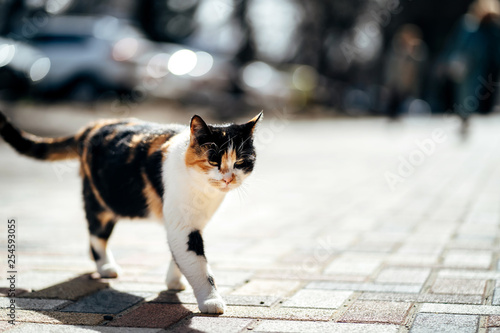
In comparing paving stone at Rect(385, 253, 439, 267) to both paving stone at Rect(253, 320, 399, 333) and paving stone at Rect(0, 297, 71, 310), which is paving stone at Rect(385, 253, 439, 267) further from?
paving stone at Rect(0, 297, 71, 310)

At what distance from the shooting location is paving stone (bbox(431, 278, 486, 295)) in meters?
3.48

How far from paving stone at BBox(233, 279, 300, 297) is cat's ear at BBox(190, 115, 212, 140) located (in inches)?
36.5

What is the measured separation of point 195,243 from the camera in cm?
337

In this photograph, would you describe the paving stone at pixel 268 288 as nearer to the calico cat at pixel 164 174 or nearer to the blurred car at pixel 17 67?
the calico cat at pixel 164 174

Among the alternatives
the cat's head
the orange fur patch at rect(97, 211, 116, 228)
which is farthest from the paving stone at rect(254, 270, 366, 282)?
the orange fur patch at rect(97, 211, 116, 228)

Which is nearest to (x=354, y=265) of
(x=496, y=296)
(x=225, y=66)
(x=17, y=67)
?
(x=496, y=296)

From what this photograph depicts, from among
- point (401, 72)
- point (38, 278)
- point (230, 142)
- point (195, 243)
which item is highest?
point (401, 72)

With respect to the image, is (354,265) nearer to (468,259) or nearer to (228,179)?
(468,259)

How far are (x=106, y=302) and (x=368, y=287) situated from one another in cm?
144

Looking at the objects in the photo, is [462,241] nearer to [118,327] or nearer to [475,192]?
[475,192]

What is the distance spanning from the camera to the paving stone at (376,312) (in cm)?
303

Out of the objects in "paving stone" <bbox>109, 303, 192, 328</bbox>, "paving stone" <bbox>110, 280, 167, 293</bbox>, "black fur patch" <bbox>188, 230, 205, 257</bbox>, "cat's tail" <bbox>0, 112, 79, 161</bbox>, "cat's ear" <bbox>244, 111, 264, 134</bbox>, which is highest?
"cat's ear" <bbox>244, 111, 264, 134</bbox>

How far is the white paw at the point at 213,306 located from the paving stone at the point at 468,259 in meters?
1.64

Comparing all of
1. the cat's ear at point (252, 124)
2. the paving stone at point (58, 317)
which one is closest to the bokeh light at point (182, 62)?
the cat's ear at point (252, 124)
